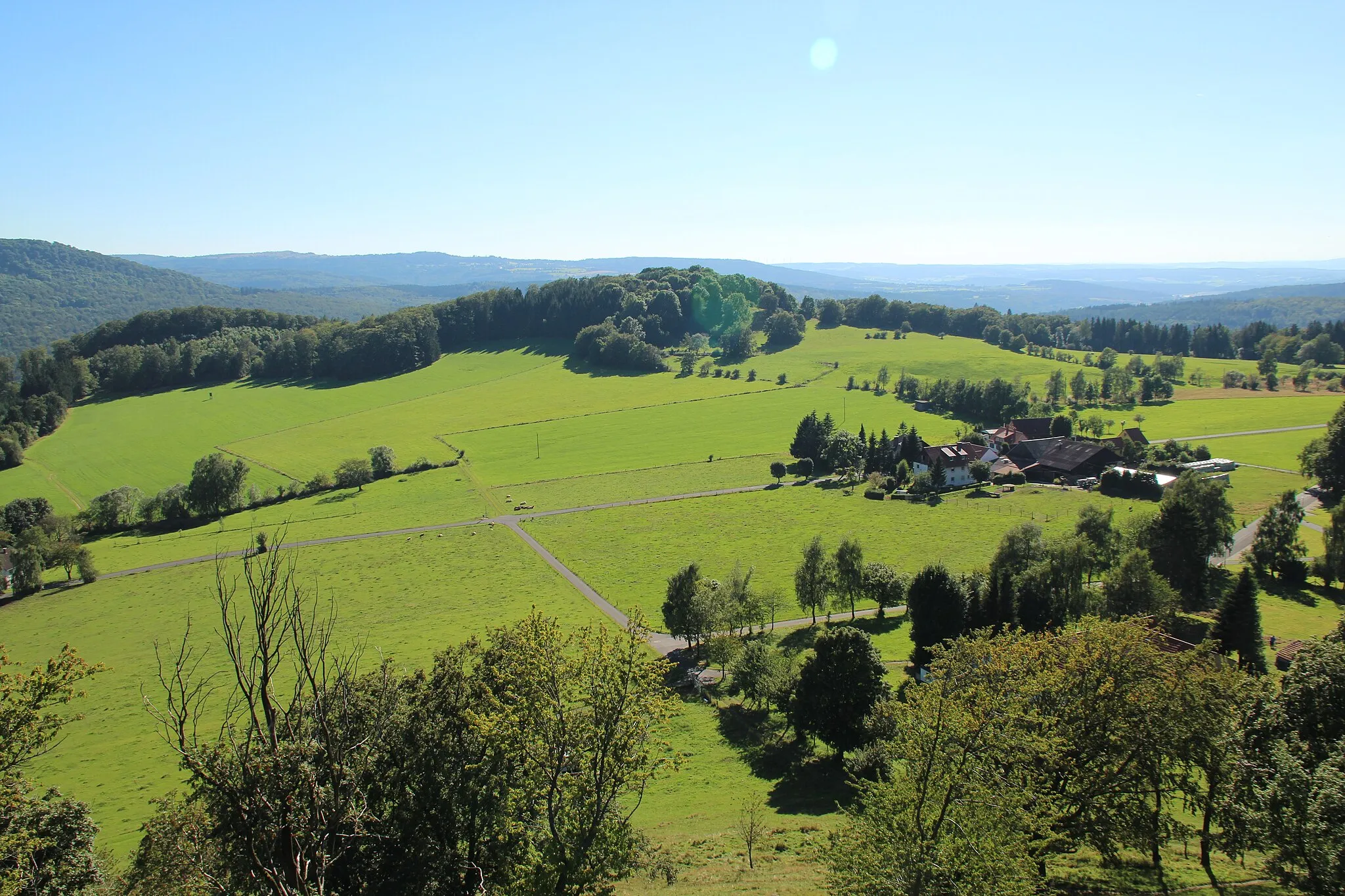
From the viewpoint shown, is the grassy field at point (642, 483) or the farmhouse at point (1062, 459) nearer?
the farmhouse at point (1062, 459)

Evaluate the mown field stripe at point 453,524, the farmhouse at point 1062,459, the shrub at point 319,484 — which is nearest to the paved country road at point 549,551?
the mown field stripe at point 453,524

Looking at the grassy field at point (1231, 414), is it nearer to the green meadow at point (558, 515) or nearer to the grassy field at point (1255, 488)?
the green meadow at point (558, 515)

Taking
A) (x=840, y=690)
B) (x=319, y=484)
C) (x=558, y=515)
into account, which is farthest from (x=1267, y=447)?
(x=319, y=484)

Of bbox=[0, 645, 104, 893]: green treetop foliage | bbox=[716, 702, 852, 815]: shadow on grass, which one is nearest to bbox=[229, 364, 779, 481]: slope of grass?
bbox=[716, 702, 852, 815]: shadow on grass

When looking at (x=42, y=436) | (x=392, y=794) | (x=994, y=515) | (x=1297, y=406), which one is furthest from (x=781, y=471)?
(x=42, y=436)

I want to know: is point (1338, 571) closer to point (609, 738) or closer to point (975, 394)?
point (609, 738)

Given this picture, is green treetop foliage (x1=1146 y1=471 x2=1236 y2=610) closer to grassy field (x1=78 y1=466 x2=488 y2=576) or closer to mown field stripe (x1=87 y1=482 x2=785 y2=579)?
mown field stripe (x1=87 y1=482 x2=785 y2=579)
